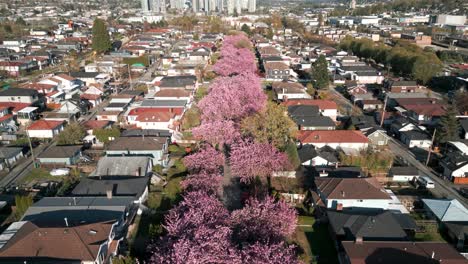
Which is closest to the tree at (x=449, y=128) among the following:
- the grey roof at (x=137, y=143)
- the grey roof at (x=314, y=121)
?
the grey roof at (x=314, y=121)

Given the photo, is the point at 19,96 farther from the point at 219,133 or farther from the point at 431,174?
the point at 431,174

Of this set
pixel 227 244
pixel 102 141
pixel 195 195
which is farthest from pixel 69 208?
pixel 102 141

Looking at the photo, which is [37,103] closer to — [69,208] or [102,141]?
[102,141]


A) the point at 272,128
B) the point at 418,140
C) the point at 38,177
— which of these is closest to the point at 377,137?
the point at 418,140

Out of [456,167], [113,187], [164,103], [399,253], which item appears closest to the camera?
[399,253]

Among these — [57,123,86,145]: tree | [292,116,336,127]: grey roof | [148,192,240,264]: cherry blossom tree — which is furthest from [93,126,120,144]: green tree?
[292,116,336,127]: grey roof

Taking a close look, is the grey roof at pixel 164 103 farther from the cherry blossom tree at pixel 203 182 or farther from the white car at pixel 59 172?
the cherry blossom tree at pixel 203 182
